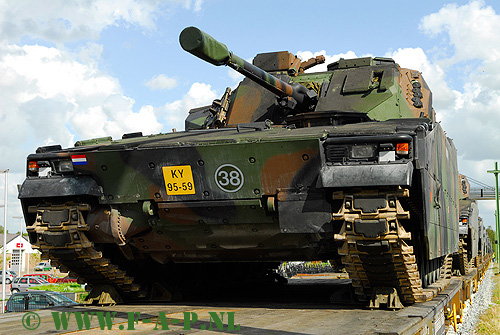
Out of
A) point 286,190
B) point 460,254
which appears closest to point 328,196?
point 286,190

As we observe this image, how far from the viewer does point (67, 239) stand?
300 inches

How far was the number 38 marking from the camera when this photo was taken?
7195 millimetres

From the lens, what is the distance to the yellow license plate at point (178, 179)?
7.35 metres

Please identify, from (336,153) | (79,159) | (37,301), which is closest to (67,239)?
(79,159)

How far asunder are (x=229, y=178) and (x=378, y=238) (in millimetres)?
1704

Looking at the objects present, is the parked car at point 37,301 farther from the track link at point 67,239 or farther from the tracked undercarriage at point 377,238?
the tracked undercarriage at point 377,238

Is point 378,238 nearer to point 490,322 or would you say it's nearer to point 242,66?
point 242,66

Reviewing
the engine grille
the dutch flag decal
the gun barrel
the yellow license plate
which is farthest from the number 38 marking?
the dutch flag decal

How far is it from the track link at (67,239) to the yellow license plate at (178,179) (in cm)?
98

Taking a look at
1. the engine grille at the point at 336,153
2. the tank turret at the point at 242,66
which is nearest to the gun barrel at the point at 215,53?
the tank turret at the point at 242,66

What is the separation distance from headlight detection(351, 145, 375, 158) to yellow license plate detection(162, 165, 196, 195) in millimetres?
1770

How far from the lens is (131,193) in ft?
25.0

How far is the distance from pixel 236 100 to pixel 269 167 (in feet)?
12.7

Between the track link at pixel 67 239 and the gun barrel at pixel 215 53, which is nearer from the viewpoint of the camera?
the gun barrel at pixel 215 53
